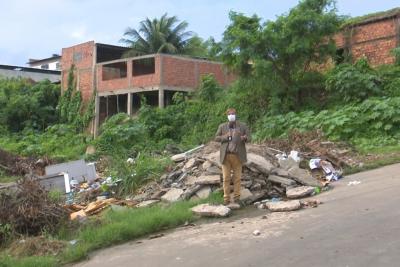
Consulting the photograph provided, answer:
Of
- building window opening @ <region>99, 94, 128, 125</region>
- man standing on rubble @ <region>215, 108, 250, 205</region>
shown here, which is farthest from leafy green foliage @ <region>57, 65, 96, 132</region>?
man standing on rubble @ <region>215, 108, 250, 205</region>

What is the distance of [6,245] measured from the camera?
9.30 meters

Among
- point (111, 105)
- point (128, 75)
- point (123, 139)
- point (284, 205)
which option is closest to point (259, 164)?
point (284, 205)

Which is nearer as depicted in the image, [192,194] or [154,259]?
[154,259]

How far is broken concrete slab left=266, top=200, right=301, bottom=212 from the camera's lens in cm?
1038

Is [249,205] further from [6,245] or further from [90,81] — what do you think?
[90,81]

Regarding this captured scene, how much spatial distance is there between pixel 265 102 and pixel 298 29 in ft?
12.9

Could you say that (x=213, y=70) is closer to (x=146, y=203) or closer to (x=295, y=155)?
(x=295, y=155)

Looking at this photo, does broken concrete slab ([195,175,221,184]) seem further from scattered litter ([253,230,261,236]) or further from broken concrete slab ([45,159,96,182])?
broken concrete slab ([45,159,96,182])

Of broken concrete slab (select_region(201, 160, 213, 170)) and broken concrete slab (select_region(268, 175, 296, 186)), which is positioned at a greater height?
broken concrete slab (select_region(201, 160, 213, 170))

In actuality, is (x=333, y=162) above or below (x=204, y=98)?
below

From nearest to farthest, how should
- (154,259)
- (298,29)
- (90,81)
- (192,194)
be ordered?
(154,259) → (192,194) → (298,29) → (90,81)

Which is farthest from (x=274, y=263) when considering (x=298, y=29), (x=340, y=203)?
(x=298, y=29)

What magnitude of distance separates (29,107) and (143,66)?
8802 mm

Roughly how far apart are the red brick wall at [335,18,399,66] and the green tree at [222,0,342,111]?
2.75 metres
